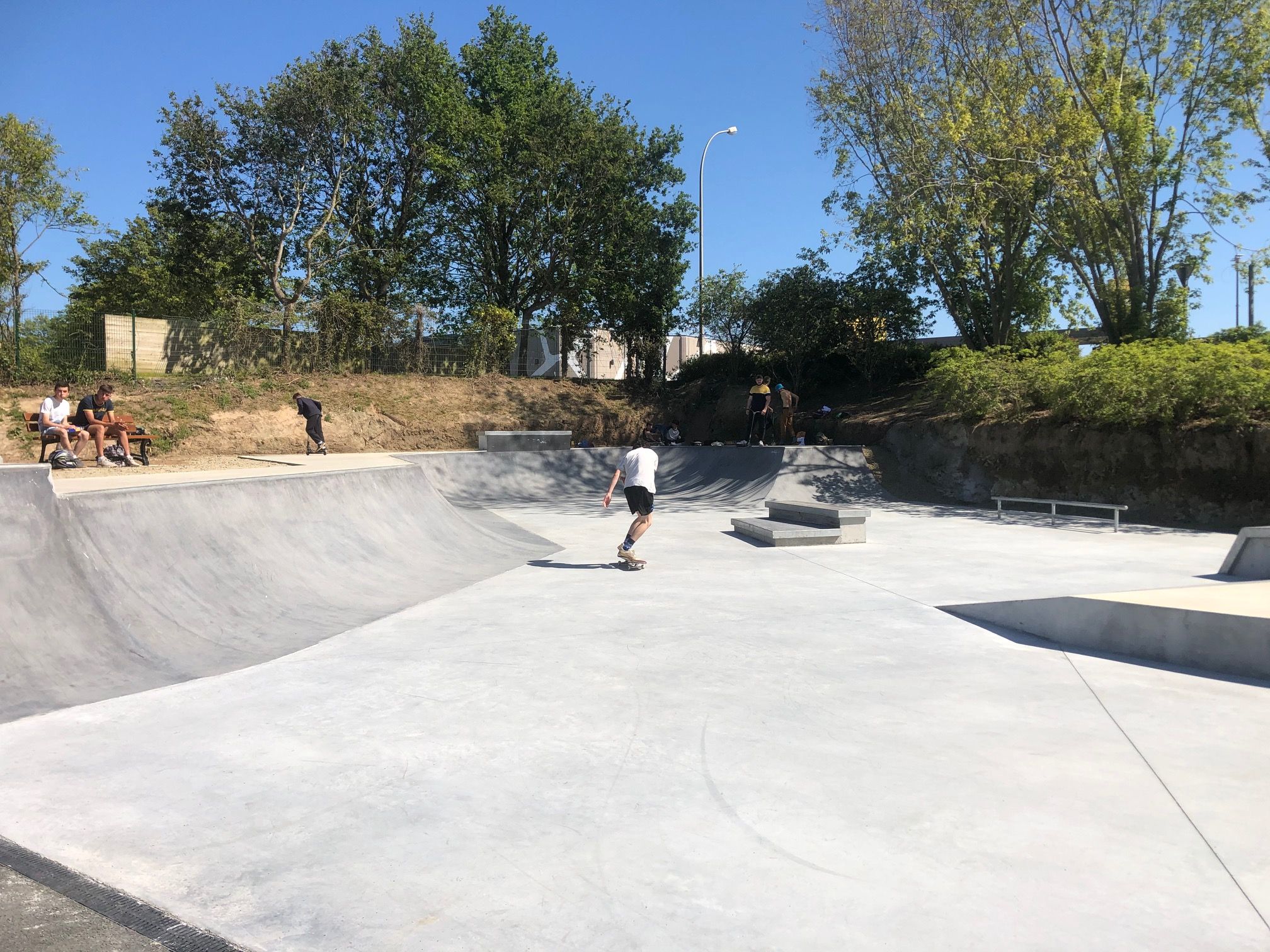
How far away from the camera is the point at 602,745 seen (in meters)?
3.98

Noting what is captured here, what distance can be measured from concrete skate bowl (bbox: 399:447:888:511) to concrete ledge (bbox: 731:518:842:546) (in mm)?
4643

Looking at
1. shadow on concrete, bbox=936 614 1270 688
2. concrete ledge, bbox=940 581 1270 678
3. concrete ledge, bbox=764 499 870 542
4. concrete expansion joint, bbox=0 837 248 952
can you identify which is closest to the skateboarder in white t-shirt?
concrete ledge, bbox=764 499 870 542

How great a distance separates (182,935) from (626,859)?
1.37 metres

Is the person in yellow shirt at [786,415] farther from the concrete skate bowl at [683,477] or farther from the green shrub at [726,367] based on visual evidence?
the green shrub at [726,367]

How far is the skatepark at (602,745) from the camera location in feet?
8.49

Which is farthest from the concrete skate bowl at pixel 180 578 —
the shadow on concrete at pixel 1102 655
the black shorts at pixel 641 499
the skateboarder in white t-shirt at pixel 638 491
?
the shadow on concrete at pixel 1102 655

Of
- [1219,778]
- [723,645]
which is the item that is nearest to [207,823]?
[723,645]

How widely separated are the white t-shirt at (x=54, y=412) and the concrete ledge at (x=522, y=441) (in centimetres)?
873

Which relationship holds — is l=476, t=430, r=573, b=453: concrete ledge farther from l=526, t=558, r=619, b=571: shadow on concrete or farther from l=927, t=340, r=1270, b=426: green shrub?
l=526, t=558, r=619, b=571: shadow on concrete

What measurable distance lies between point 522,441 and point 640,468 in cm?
1129

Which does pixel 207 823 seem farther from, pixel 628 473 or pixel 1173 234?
pixel 1173 234

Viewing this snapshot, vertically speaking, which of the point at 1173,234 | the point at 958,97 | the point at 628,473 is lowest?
the point at 628,473

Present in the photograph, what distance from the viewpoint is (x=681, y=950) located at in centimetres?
236

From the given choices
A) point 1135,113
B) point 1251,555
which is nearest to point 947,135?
point 1135,113
